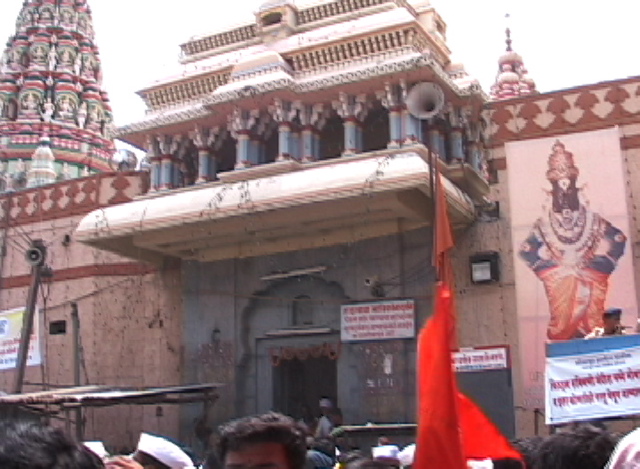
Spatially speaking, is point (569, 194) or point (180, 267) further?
point (180, 267)

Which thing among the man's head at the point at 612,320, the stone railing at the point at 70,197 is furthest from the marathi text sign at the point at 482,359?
the stone railing at the point at 70,197

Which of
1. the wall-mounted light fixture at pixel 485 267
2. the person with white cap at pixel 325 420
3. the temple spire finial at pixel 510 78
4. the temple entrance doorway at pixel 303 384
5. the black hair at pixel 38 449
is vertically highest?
the temple spire finial at pixel 510 78

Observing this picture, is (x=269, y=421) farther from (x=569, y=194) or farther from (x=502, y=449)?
(x=569, y=194)

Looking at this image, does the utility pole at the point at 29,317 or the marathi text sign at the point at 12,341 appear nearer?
the utility pole at the point at 29,317

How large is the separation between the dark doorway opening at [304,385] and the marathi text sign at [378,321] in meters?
1.03

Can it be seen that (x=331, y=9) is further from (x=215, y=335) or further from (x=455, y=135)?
(x=215, y=335)

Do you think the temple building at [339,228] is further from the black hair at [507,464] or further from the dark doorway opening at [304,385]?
the black hair at [507,464]

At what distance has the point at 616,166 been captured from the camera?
430 inches

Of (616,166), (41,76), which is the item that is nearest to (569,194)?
(616,166)

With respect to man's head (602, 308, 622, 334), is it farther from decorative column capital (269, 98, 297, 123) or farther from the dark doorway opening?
decorative column capital (269, 98, 297, 123)

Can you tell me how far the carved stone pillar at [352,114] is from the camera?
12.0m

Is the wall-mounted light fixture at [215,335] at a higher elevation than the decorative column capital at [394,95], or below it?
below

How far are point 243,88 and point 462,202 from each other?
12.4 feet

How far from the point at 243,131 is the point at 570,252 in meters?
5.32
